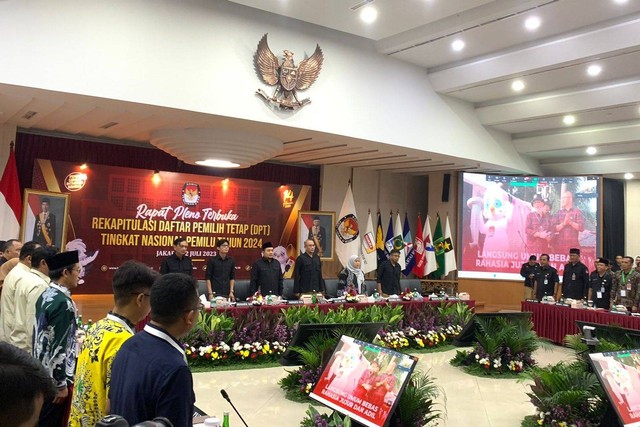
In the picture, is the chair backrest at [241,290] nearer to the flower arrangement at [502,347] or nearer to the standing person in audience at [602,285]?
the flower arrangement at [502,347]

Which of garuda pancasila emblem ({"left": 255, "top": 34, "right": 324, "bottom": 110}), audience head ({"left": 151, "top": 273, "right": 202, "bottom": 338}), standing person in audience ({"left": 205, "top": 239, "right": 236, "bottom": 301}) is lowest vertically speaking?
standing person in audience ({"left": 205, "top": 239, "right": 236, "bottom": 301})

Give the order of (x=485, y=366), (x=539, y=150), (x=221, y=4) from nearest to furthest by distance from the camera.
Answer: (x=485, y=366)
(x=221, y=4)
(x=539, y=150)

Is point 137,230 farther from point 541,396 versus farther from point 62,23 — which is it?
point 541,396

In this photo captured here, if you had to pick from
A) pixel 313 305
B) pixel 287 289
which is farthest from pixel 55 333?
pixel 287 289

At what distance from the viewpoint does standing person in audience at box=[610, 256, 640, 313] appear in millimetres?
7844

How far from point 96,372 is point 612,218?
12981mm

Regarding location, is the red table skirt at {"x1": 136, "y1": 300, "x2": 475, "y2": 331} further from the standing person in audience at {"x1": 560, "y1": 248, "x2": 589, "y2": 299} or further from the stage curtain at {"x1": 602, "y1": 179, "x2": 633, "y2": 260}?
the stage curtain at {"x1": 602, "y1": 179, "x2": 633, "y2": 260}

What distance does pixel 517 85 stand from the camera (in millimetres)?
9016

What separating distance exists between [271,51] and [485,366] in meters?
4.94

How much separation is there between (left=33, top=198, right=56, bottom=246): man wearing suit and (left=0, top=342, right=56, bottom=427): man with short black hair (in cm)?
825

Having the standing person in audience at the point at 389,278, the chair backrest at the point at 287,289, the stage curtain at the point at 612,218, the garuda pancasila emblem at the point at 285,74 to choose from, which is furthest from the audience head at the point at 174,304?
the stage curtain at the point at 612,218

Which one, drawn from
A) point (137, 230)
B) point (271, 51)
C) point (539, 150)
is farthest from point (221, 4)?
point (539, 150)

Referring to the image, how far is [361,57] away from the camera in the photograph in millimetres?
8477

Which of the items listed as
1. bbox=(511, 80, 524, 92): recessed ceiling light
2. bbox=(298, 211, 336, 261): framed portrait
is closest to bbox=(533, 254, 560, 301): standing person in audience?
bbox=(511, 80, 524, 92): recessed ceiling light
